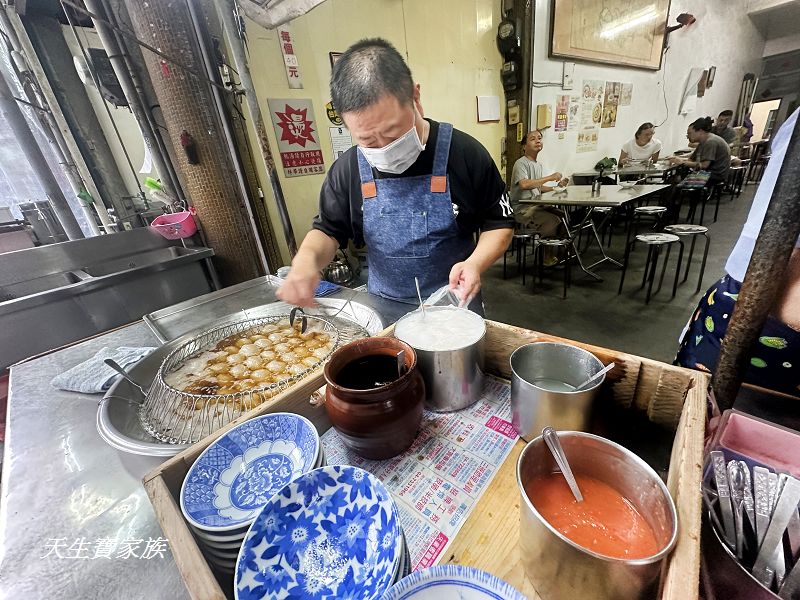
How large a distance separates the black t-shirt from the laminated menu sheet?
3.82ft

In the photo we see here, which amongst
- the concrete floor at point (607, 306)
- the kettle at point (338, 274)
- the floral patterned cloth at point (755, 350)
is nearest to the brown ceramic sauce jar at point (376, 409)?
the floral patterned cloth at point (755, 350)

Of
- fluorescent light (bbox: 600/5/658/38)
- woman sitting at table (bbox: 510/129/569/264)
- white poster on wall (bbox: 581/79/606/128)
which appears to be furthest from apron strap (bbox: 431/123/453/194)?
fluorescent light (bbox: 600/5/658/38)

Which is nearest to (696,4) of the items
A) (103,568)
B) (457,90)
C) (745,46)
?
(745,46)

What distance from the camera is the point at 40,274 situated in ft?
10.3

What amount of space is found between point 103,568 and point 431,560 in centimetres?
80

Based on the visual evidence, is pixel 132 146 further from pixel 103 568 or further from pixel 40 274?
pixel 103 568

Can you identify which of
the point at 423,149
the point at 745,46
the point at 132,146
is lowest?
the point at 423,149

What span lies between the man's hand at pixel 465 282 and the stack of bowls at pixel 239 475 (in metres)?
0.82

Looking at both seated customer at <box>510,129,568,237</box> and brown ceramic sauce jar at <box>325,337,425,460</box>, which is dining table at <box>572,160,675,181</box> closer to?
seated customer at <box>510,129,568,237</box>

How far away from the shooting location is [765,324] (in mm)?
1015

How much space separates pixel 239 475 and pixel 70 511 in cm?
60

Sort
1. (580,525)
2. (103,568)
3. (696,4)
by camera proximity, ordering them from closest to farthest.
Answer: (580,525), (103,568), (696,4)

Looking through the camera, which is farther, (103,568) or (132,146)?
(132,146)

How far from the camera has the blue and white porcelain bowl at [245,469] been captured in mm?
691
